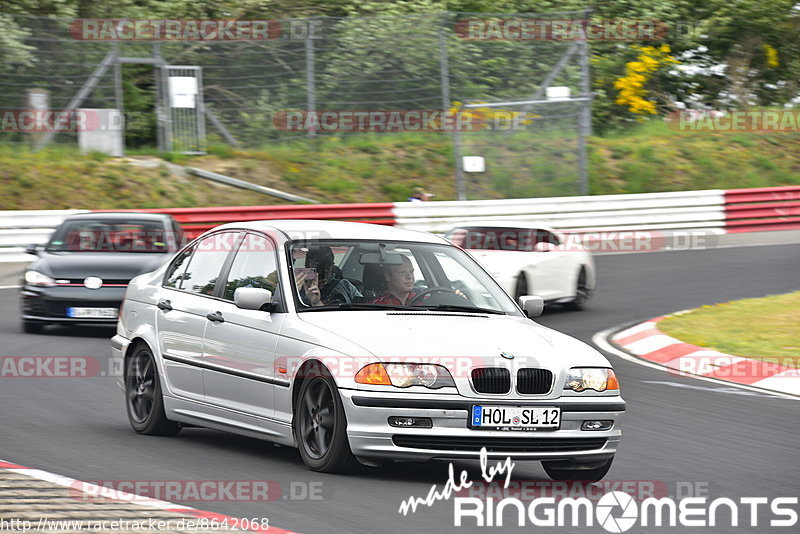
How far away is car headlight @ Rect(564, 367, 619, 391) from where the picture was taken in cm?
710

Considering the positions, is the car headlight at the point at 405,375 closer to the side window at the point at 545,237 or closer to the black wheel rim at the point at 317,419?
the black wheel rim at the point at 317,419

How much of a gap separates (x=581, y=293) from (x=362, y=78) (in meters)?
11.5

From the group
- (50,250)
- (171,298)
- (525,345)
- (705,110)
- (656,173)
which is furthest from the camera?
(705,110)

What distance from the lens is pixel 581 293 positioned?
18250mm

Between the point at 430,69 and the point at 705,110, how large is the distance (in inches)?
557

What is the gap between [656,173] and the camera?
33938 millimetres

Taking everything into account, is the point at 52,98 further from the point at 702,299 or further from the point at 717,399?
the point at 717,399

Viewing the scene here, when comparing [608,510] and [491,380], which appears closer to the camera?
[608,510]

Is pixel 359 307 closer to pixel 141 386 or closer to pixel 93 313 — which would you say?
pixel 141 386

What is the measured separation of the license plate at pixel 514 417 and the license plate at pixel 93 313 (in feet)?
28.1

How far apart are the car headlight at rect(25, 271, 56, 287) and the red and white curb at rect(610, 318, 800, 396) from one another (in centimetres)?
624

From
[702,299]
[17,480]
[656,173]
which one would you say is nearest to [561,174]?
[656,173]

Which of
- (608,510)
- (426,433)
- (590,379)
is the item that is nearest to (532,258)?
(590,379)

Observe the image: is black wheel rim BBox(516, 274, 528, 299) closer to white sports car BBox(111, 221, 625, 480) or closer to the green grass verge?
the green grass verge
